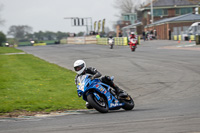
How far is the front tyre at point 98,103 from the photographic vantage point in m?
8.82

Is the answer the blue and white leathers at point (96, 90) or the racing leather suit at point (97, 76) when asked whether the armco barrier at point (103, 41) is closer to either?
the racing leather suit at point (97, 76)

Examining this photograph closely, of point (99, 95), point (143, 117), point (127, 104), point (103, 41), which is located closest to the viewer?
point (143, 117)

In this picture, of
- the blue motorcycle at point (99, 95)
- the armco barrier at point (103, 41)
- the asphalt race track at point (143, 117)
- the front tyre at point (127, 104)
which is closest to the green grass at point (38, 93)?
the asphalt race track at point (143, 117)

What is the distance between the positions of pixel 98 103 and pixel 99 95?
0.80ft

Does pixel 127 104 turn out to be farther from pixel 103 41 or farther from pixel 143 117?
pixel 103 41

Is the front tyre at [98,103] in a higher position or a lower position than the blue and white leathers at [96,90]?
lower

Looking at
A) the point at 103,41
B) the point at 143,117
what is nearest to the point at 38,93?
the point at 143,117

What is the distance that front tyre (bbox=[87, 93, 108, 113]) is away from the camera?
28.9 feet

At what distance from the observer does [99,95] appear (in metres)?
9.12

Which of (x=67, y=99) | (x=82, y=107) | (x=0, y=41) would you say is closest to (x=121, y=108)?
(x=82, y=107)

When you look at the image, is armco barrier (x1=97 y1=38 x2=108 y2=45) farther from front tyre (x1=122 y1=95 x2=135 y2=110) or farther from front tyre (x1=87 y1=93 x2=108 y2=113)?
front tyre (x1=87 y1=93 x2=108 y2=113)

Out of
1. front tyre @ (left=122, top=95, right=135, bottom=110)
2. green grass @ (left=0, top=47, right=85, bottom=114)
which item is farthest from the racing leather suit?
green grass @ (left=0, top=47, right=85, bottom=114)

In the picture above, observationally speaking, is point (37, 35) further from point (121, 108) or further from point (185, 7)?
point (121, 108)

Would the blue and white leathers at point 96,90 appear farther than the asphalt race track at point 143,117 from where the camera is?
Yes
